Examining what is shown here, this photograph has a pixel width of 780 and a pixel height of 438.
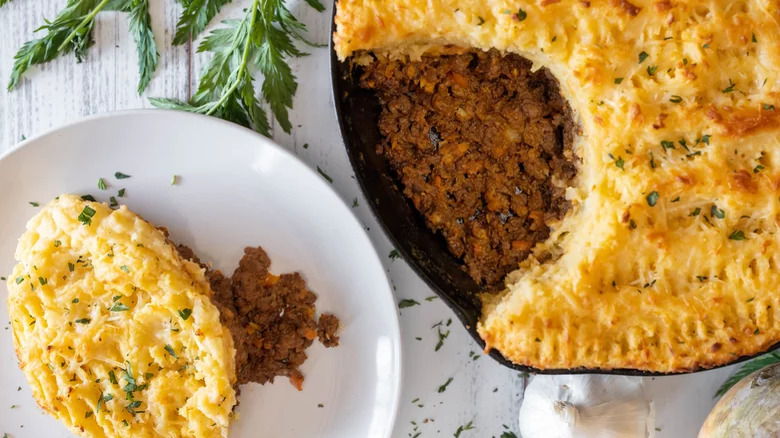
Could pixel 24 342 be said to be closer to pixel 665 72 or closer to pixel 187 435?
pixel 187 435

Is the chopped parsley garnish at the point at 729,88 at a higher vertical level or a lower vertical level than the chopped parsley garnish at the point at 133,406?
higher

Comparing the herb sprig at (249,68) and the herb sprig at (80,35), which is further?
the herb sprig at (80,35)

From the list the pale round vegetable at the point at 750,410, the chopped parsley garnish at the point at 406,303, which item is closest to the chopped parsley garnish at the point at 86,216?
the chopped parsley garnish at the point at 406,303

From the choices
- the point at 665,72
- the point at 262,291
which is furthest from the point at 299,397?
the point at 665,72

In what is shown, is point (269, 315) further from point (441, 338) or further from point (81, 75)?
point (81, 75)

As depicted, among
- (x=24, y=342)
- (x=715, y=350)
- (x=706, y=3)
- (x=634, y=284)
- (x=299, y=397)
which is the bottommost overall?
(x=299, y=397)

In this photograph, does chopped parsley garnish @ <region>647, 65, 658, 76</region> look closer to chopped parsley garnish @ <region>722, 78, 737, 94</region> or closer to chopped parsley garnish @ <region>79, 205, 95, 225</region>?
chopped parsley garnish @ <region>722, 78, 737, 94</region>

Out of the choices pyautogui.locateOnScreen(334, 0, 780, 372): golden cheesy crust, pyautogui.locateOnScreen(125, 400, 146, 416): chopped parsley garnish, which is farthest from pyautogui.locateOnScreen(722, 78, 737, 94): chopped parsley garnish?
pyautogui.locateOnScreen(125, 400, 146, 416): chopped parsley garnish

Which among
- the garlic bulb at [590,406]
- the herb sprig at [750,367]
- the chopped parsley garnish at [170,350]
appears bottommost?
the garlic bulb at [590,406]

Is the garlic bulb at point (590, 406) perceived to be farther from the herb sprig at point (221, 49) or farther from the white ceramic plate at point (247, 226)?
the herb sprig at point (221, 49)
